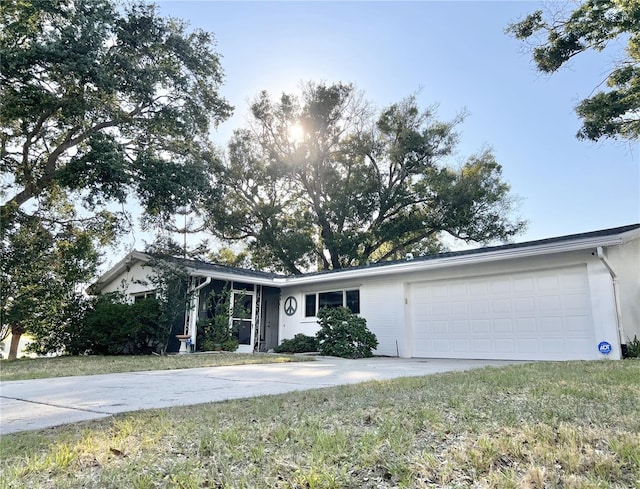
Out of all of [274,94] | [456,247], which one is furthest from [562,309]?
[274,94]

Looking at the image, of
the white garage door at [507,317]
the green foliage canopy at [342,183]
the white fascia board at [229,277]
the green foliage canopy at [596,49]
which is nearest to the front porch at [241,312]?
the white fascia board at [229,277]

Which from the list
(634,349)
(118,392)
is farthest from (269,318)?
(118,392)

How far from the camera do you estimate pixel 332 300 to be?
13.5 metres

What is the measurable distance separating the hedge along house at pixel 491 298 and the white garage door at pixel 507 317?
0.8 inches

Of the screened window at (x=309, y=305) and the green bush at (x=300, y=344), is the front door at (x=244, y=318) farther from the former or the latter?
the screened window at (x=309, y=305)

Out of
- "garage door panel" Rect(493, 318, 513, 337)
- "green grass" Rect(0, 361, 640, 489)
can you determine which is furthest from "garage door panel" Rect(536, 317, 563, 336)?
"green grass" Rect(0, 361, 640, 489)

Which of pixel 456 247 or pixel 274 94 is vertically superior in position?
pixel 274 94

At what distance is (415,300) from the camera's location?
11469 millimetres

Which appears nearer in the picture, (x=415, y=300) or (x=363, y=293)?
(x=415, y=300)

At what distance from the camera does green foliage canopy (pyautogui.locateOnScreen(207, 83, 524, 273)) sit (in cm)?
2012

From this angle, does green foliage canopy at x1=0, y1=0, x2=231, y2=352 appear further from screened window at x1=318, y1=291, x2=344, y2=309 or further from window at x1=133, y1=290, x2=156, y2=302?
screened window at x1=318, y1=291, x2=344, y2=309

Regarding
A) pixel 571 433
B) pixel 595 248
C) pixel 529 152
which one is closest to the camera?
pixel 571 433

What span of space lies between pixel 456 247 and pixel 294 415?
2018 cm

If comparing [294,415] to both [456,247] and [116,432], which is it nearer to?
[116,432]
